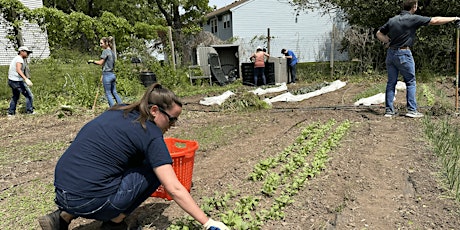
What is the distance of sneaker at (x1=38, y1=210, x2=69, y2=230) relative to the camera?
7.64 feet

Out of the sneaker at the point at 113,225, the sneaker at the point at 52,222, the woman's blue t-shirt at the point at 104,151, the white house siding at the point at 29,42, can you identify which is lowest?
the sneaker at the point at 113,225

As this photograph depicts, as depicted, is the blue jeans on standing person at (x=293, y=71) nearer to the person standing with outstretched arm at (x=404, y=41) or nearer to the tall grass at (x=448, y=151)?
the person standing with outstretched arm at (x=404, y=41)

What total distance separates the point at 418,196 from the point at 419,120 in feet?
9.46

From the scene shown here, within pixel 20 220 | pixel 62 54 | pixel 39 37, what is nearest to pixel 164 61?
pixel 62 54

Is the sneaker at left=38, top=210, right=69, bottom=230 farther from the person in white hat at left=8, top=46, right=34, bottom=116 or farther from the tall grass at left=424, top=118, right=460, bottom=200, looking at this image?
the person in white hat at left=8, top=46, right=34, bottom=116

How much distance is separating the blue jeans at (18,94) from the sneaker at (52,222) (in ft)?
20.6

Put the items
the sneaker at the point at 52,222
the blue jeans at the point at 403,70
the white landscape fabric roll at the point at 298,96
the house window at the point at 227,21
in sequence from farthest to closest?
the house window at the point at 227,21, the white landscape fabric roll at the point at 298,96, the blue jeans at the point at 403,70, the sneaker at the point at 52,222

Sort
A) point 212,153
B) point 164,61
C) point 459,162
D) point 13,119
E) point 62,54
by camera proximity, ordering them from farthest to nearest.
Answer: point 62,54, point 164,61, point 13,119, point 212,153, point 459,162

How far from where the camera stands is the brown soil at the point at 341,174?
256 cm

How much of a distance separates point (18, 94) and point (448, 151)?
8289 mm

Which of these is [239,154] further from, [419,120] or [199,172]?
[419,120]

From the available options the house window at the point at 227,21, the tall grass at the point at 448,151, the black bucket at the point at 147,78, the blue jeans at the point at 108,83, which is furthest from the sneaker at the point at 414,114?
the house window at the point at 227,21

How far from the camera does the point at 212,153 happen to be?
450 cm

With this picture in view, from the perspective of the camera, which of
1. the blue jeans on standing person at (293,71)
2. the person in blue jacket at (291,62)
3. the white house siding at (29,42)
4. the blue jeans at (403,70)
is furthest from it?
the blue jeans on standing person at (293,71)
